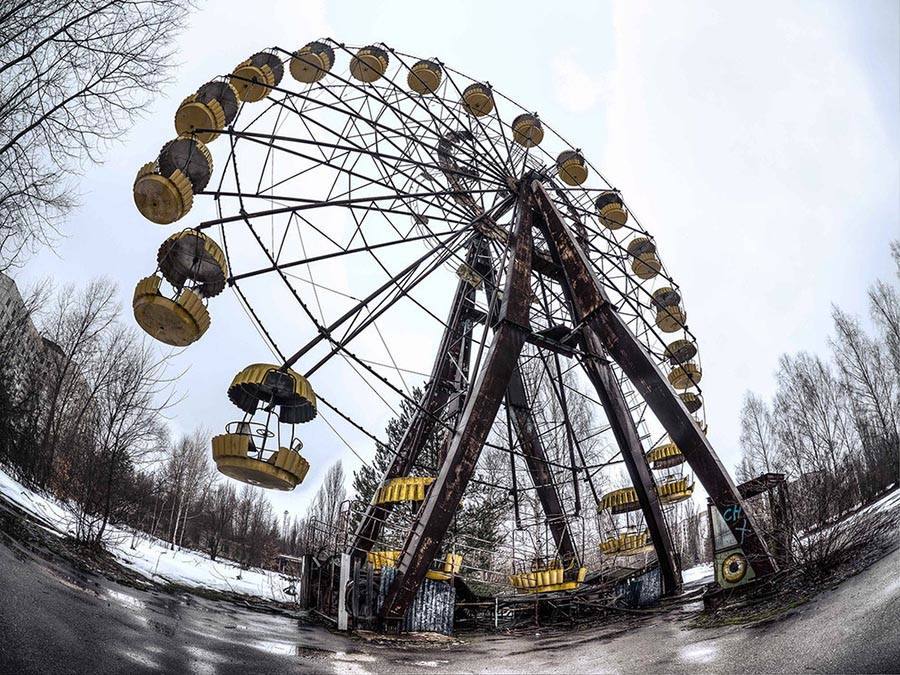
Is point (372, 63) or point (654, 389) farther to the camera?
point (372, 63)

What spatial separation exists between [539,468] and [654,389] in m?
5.12

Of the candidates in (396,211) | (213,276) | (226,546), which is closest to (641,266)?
(396,211)

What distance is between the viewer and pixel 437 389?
1452 cm

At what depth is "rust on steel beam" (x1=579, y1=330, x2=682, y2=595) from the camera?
1049cm

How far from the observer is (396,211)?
1166cm

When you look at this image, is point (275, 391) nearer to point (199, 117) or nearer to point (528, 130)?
point (199, 117)

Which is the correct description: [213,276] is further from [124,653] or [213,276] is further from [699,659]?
[699,659]

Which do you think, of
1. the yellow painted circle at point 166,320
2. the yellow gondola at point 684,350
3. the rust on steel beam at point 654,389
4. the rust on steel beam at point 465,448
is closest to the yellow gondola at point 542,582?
the rust on steel beam at point 465,448

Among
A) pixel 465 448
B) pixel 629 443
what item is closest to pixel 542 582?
pixel 629 443

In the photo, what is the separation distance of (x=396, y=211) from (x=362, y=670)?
29.2 ft

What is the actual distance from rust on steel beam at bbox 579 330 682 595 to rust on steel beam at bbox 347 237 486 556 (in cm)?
383

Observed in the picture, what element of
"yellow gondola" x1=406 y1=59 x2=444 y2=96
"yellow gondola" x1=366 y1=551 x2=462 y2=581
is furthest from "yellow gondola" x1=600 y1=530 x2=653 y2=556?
"yellow gondola" x1=406 y1=59 x2=444 y2=96

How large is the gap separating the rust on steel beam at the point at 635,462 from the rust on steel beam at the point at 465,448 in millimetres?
2098

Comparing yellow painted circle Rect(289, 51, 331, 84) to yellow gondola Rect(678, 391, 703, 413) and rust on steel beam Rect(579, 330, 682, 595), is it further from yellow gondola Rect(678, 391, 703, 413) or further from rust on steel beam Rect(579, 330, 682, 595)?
yellow gondola Rect(678, 391, 703, 413)
